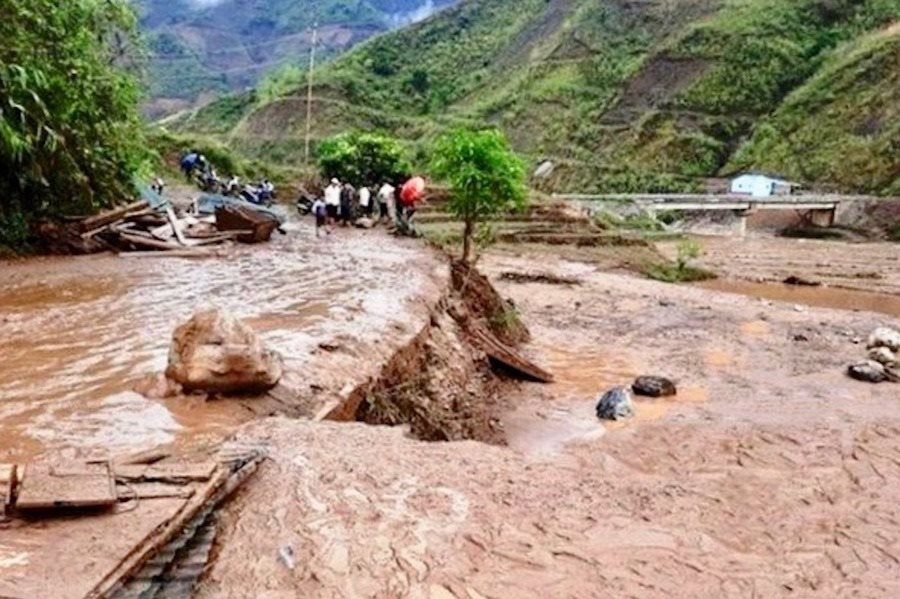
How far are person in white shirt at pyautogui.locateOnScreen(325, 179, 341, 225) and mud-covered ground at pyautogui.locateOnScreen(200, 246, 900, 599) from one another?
52.8ft

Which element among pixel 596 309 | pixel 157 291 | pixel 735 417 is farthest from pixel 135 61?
pixel 735 417

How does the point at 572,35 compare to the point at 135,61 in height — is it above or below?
above

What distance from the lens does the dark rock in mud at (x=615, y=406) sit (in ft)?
40.1

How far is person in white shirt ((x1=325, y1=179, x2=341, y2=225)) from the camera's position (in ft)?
85.0

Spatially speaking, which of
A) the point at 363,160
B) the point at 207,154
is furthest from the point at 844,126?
the point at 207,154

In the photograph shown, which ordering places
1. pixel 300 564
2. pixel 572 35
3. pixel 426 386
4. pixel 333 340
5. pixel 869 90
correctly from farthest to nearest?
pixel 572 35
pixel 869 90
pixel 426 386
pixel 333 340
pixel 300 564

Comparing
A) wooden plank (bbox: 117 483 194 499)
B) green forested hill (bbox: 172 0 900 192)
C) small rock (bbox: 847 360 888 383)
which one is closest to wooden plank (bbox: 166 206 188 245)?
wooden plank (bbox: 117 483 194 499)

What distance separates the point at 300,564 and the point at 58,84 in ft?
43.2

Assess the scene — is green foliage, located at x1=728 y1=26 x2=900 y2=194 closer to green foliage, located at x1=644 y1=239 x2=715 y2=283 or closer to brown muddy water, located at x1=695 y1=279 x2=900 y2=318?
green foliage, located at x1=644 y1=239 x2=715 y2=283

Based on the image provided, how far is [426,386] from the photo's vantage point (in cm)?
1021

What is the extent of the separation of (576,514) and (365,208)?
74.1 ft

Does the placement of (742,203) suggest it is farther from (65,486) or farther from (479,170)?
(65,486)

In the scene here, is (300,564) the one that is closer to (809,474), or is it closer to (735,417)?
(809,474)

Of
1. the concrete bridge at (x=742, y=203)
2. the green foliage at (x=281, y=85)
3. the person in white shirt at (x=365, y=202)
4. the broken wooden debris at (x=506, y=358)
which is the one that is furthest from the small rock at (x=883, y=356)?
the green foliage at (x=281, y=85)
